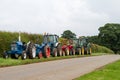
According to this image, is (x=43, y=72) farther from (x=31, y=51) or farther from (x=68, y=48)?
(x=68, y=48)

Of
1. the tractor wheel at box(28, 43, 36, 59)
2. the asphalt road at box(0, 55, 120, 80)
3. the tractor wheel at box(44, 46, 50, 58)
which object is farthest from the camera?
the tractor wheel at box(44, 46, 50, 58)

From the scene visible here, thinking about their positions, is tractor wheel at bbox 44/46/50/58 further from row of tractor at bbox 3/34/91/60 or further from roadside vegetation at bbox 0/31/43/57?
roadside vegetation at bbox 0/31/43/57

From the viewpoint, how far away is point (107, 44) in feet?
363

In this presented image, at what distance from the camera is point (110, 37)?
11194cm

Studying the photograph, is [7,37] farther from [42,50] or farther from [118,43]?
[118,43]

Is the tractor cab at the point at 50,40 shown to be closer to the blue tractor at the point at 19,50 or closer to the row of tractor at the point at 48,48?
the row of tractor at the point at 48,48

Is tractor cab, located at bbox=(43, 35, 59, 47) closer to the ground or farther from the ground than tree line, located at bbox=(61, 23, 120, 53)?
closer to the ground

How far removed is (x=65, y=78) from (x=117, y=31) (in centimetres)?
9869

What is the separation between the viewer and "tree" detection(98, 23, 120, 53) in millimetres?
108312

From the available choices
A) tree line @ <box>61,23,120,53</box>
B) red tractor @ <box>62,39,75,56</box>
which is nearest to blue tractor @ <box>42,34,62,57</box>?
red tractor @ <box>62,39,75,56</box>

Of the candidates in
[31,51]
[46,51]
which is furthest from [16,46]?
[46,51]

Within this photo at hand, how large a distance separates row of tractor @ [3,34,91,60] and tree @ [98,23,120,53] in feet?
180

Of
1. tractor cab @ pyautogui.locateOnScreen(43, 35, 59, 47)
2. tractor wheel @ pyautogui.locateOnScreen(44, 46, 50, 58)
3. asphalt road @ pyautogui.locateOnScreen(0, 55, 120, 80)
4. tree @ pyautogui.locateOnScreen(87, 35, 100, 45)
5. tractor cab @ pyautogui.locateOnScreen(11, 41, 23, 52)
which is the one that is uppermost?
tree @ pyautogui.locateOnScreen(87, 35, 100, 45)

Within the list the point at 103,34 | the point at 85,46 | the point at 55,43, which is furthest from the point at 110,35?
the point at 55,43
